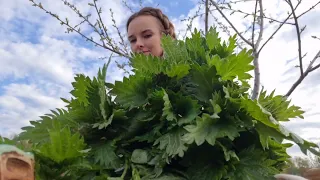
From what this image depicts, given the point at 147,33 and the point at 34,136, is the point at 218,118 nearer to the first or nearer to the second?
the point at 34,136

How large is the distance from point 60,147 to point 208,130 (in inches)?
11.1

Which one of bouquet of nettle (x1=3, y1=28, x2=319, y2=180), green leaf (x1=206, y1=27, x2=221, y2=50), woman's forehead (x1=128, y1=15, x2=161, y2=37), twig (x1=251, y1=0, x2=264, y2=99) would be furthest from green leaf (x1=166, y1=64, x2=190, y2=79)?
twig (x1=251, y1=0, x2=264, y2=99)

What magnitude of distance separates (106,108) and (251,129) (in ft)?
1.01

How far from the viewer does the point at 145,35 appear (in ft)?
5.01

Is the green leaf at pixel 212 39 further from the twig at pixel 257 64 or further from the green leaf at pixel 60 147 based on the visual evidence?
the twig at pixel 257 64

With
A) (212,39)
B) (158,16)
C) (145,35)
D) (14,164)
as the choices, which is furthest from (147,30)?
(14,164)

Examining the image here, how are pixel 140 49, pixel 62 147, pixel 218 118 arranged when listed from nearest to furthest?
pixel 62 147, pixel 218 118, pixel 140 49

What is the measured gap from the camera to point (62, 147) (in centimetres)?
70

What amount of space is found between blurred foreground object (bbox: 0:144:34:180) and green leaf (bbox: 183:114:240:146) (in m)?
0.34

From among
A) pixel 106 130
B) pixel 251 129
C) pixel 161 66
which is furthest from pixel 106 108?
pixel 251 129

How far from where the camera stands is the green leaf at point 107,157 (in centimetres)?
79

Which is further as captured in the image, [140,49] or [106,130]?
[140,49]

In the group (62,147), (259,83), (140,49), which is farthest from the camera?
(259,83)

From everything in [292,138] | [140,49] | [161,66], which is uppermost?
[140,49]
